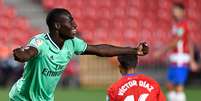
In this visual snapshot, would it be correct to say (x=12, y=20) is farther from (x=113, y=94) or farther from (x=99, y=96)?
(x=113, y=94)

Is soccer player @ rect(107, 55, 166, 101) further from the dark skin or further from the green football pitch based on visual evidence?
the green football pitch

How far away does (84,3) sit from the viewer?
2348 centimetres

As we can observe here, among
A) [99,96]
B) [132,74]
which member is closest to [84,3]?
[99,96]

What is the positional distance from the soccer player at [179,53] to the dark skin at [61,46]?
20.9 feet

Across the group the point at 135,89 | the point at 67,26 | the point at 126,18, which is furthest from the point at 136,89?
the point at 126,18

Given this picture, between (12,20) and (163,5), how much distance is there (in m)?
5.18

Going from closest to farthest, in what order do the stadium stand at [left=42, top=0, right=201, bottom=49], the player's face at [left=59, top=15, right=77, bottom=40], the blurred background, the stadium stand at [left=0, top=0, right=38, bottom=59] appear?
the player's face at [left=59, top=15, right=77, bottom=40], the blurred background, the stadium stand at [left=0, top=0, right=38, bottom=59], the stadium stand at [left=42, top=0, right=201, bottom=49]

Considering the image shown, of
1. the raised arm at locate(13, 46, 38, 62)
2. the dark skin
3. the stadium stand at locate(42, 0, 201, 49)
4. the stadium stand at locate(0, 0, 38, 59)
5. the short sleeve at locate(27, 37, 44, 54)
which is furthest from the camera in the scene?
the stadium stand at locate(42, 0, 201, 49)

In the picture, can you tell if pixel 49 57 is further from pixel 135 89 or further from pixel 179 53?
pixel 179 53

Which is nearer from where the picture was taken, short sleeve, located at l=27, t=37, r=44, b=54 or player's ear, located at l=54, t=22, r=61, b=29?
short sleeve, located at l=27, t=37, r=44, b=54

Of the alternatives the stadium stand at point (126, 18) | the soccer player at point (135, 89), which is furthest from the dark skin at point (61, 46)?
the stadium stand at point (126, 18)

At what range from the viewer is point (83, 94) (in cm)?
1789

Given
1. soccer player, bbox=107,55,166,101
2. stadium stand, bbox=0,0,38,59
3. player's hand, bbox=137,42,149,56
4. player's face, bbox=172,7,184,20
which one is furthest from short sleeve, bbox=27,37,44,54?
stadium stand, bbox=0,0,38,59

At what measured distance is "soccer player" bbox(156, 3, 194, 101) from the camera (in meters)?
13.8
